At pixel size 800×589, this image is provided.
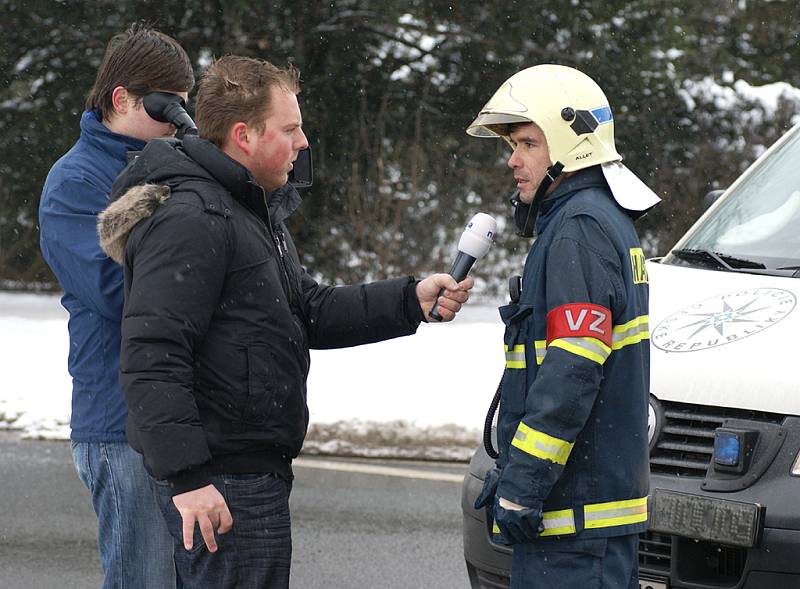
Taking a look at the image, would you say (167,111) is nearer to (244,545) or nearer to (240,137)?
(240,137)

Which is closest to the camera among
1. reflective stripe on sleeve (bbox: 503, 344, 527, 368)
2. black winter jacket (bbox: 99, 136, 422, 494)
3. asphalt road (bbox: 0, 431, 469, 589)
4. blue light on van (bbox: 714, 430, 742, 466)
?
black winter jacket (bbox: 99, 136, 422, 494)

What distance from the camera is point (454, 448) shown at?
7508 millimetres

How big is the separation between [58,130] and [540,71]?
34.5 ft

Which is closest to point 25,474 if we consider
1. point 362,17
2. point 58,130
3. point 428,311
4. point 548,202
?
point 428,311

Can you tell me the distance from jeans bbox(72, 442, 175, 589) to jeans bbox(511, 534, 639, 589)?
3.19 ft

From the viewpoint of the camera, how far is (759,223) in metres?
4.75

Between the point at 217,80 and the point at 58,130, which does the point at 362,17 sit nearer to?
the point at 58,130

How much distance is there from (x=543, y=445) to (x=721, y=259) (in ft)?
6.15

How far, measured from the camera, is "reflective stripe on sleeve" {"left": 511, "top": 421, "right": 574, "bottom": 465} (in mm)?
2928

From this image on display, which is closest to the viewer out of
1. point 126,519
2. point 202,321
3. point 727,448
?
point 202,321

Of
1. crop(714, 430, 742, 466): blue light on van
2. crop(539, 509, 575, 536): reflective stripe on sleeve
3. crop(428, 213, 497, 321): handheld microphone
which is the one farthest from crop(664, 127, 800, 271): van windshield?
crop(539, 509, 575, 536): reflective stripe on sleeve

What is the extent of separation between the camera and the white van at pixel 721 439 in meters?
3.53

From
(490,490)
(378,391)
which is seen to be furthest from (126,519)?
(378,391)

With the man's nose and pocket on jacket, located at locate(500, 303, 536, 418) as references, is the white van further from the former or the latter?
the man's nose
